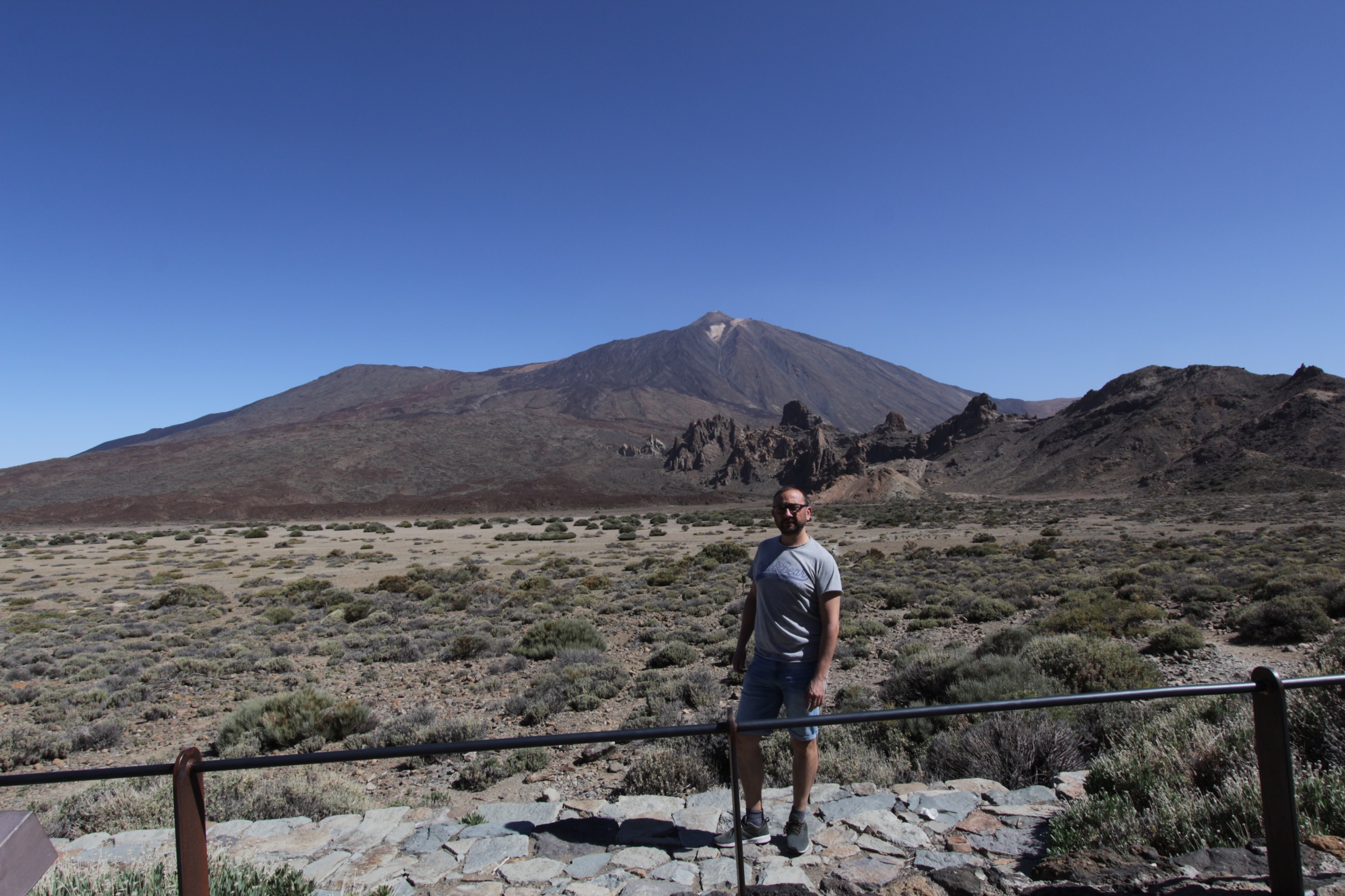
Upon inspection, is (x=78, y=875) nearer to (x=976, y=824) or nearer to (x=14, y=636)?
(x=976, y=824)

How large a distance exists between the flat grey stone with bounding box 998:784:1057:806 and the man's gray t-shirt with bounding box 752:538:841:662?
1.56 metres

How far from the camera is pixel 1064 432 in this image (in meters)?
69.2

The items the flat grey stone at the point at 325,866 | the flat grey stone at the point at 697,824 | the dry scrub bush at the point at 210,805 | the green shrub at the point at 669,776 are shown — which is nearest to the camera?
the flat grey stone at the point at 325,866

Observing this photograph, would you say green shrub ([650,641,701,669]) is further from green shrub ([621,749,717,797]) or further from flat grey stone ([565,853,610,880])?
flat grey stone ([565,853,610,880])

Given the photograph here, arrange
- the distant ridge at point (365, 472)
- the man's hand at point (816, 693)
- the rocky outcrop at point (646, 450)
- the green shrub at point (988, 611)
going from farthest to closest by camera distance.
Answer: the rocky outcrop at point (646, 450)
the distant ridge at point (365, 472)
the green shrub at point (988, 611)
the man's hand at point (816, 693)

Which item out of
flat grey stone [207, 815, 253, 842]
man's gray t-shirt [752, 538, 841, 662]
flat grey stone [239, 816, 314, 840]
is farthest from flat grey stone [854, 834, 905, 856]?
flat grey stone [239, 816, 314, 840]

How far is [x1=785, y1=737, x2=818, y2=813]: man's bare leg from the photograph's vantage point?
337 cm

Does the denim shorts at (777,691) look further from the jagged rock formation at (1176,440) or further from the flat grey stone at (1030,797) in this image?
the jagged rock formation at (1176,440)

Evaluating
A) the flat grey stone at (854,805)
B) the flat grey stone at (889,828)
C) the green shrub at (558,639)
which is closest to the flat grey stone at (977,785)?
the flat grey stone at (854,805)

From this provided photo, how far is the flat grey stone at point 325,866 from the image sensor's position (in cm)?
344

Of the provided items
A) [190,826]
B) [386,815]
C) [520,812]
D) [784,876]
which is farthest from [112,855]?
[784,876]

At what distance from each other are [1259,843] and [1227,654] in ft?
24.3

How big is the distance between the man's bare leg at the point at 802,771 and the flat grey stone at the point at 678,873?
0.46 meters

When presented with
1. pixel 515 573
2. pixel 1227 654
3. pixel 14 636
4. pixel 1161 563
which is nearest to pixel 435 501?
pixel 515 573
